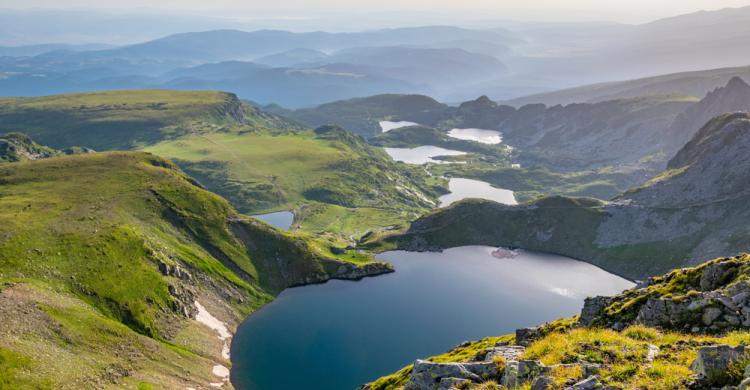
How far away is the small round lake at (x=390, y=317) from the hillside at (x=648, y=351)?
8073cm

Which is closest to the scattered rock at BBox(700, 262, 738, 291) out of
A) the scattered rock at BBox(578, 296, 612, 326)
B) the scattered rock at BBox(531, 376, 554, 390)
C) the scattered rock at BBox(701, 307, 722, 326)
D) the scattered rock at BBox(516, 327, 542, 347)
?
the scattered rock at BBox(701, 307, 722, 326)

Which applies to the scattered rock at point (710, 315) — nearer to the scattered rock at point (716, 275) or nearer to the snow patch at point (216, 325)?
the scattered rock at point (716, 275)

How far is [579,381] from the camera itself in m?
27.1

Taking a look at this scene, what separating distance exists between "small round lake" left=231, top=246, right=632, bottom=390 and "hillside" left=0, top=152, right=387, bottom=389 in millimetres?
9096

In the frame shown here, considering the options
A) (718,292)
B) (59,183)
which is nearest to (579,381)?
(718,292)

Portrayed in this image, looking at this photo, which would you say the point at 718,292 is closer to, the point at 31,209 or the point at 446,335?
the point at 446,335

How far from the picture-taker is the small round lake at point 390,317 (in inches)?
4656

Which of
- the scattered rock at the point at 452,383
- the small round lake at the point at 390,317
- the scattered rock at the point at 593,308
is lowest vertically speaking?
the small round lake at the point at 390,317

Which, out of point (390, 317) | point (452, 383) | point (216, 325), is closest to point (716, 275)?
point (452, 383)

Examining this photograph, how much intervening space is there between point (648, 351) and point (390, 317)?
4735 inches

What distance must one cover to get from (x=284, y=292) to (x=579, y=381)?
148m

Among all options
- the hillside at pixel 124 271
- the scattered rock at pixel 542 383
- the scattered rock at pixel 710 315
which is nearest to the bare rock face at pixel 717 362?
the scattered rock at pixel 542 383

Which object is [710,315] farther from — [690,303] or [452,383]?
[452,383]

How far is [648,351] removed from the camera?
30.4 meters
